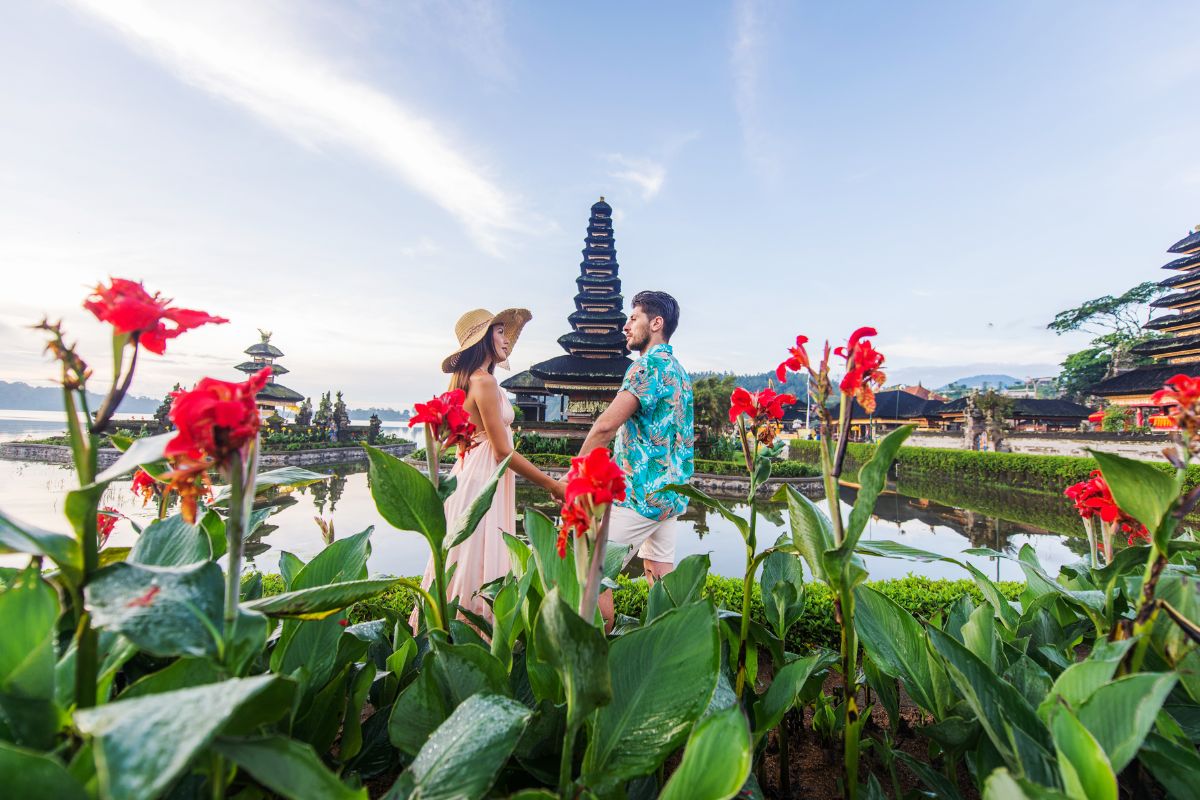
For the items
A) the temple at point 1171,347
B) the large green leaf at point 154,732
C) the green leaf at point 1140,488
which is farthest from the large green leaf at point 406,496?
the temple at point 1171,347

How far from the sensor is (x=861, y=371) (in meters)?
1.01

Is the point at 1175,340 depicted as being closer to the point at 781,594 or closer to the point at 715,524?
the point at 715,524

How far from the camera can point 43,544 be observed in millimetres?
574

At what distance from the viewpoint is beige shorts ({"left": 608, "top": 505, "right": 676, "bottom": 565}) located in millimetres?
2760

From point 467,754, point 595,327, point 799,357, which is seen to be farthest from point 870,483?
point 595,327

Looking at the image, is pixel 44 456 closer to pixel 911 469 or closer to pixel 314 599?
pixel 314 599

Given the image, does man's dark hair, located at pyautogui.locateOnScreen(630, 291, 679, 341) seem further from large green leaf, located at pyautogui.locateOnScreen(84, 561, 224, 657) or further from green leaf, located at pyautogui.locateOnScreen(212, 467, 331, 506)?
large green leaf, located at pyautogui.locateOnScreen(84, 561, 224, 657)

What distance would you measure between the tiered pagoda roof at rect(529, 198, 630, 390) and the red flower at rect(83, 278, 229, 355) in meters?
19.6

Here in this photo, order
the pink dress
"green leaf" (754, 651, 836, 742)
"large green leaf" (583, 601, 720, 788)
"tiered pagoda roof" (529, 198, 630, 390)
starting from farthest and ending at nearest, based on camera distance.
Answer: "tiered pagoda roof" (529, 198, 630, 390) < the pink dress < "green leaf" (754, 651, 836, 742) < "large green leaf" (583, 601, 720, 788)

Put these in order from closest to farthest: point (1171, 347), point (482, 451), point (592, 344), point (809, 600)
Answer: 1. point (482, 451)
2. point (809, 600)
3. point (1171, 347)
4. point (592, 344)

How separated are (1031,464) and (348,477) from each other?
1910cm

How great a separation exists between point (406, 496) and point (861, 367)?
0.86 metres

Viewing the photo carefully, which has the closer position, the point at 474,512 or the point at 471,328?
the point at 474,512

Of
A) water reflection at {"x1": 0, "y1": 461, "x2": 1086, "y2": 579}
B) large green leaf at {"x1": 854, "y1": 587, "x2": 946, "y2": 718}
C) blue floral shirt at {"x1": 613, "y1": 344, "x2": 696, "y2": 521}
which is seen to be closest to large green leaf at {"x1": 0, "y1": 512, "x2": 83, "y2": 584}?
large green leaf at {"x1": 854, "y1": 587, "x2": 946, "y2": 718}
